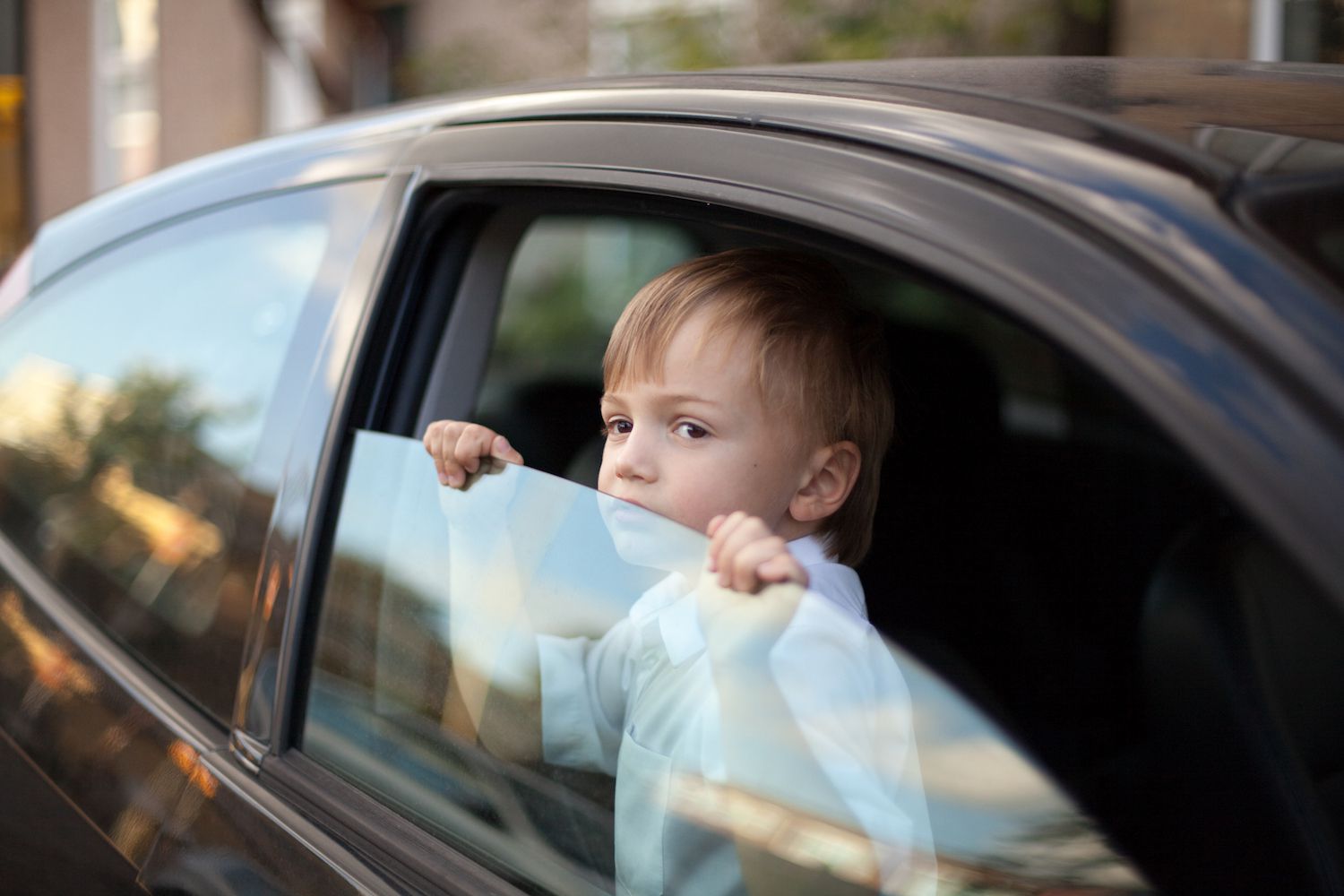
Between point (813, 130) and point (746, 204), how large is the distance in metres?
0.08

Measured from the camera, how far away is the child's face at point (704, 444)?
1284 millimetres

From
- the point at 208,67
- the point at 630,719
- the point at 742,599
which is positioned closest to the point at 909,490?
the point at 630,719

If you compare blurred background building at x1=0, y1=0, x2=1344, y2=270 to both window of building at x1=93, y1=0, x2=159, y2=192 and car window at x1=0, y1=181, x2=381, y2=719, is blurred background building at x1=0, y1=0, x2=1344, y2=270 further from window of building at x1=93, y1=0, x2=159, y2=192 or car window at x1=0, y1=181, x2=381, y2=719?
car window at x1=0, y1=181, x2=381, y2=719

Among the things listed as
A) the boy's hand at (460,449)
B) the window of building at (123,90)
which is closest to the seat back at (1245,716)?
the boy's hand at (460,449)

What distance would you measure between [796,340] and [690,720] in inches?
17.5

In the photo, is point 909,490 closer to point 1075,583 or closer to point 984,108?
point 1075,583

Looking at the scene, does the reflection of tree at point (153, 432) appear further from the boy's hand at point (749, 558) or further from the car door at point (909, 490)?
the boy's hand at point (749, 558)

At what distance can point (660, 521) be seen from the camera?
3.58ft

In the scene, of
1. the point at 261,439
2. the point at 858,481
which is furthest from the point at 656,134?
the point at 261,439

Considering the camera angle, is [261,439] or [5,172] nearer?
[261,439]

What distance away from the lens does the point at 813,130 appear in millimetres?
1031

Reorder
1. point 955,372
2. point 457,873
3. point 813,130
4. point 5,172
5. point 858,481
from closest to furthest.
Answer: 1. point 813,130
2. point 457,873
3. point 858,481
4. point 955,372
5. point 5,172

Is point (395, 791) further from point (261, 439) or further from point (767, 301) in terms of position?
point (767, 301)

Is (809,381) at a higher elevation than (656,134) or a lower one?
lower
